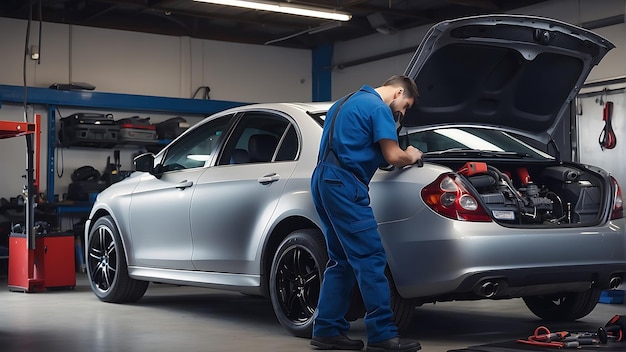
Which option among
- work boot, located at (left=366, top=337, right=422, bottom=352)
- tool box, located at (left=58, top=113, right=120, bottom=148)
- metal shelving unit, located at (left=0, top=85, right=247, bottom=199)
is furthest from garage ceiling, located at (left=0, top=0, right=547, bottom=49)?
work boot, located at (left=366, top=337, right=422, bottom=352)

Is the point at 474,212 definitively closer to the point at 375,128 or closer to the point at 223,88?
the point at 375,128

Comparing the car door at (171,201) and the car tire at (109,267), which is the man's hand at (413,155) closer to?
the car door at (171,201)

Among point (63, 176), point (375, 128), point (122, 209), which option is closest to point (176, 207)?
point (122, 209)

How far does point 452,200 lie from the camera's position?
449cm

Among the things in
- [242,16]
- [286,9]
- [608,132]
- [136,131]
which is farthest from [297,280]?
[242,16]

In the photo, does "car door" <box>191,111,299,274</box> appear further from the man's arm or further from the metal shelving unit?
the metal shelving unit

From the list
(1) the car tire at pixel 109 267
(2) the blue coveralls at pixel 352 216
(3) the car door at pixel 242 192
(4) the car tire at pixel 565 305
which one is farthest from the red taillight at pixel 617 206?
(1) the car tire at pixel 109 267

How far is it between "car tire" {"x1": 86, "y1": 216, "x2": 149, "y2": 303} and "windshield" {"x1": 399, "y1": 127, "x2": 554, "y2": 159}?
8.89ft

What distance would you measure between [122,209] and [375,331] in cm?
306

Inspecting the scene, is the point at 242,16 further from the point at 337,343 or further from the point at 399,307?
the point at 337,343

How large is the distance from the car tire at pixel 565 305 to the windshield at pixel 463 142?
0.93 meters

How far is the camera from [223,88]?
600 inches

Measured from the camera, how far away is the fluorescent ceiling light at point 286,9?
11.7 meters

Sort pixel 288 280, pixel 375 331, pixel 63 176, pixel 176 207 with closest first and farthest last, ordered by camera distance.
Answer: pixel 375 331 < pixel 288 280 < pixel 176 207 < pixel 63 176
